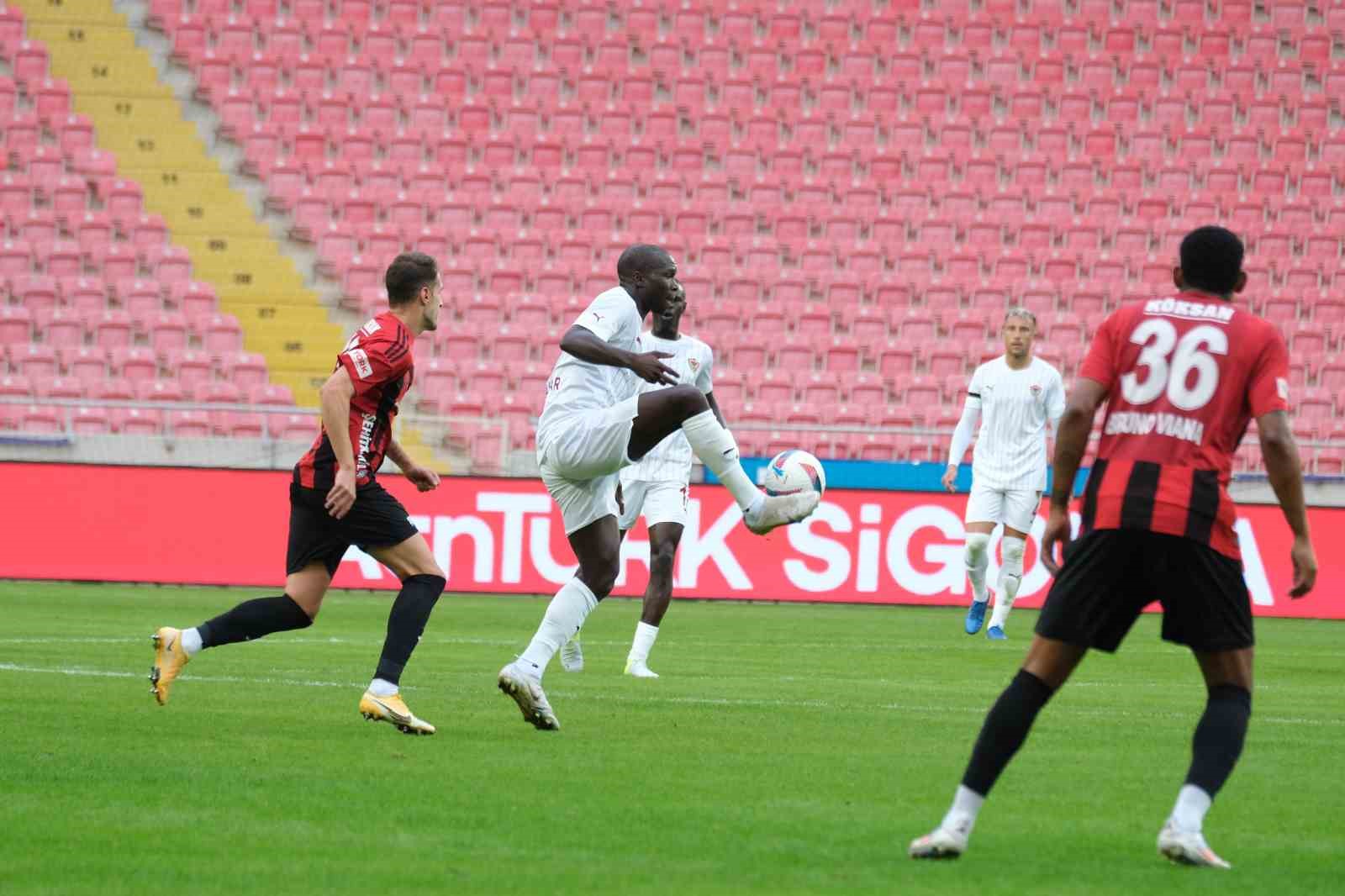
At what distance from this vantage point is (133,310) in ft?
86.7

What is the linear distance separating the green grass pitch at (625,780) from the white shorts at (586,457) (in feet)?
3.28

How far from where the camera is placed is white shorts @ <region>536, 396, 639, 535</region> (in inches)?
333

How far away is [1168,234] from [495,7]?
10839 mm

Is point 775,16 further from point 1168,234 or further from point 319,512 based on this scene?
point 319,512

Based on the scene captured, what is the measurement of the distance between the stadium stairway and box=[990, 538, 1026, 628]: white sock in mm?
11581

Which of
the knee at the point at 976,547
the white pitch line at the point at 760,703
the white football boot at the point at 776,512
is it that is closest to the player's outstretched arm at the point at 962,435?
the knee at the point at 976,547

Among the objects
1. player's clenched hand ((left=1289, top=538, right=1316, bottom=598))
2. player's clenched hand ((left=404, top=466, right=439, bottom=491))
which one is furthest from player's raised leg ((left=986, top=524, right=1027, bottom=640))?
player's clenched hand ((left=1289, top=538, right=1316, bottom=598))

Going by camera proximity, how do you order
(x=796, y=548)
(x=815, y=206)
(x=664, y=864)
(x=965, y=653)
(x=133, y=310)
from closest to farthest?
(x=664, y=864), (x=965, y=653), (x=796, y=548), (x=133, y=310), (x=815, y=206)

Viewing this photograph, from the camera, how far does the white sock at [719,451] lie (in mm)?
8352

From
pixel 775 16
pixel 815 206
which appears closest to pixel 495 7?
pixel 775 16

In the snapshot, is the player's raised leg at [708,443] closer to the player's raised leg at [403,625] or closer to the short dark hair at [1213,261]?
the player's raised leg at [403,625]

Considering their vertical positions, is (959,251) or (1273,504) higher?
(959,251)

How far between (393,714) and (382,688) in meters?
0.18

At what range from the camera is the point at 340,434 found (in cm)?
840
